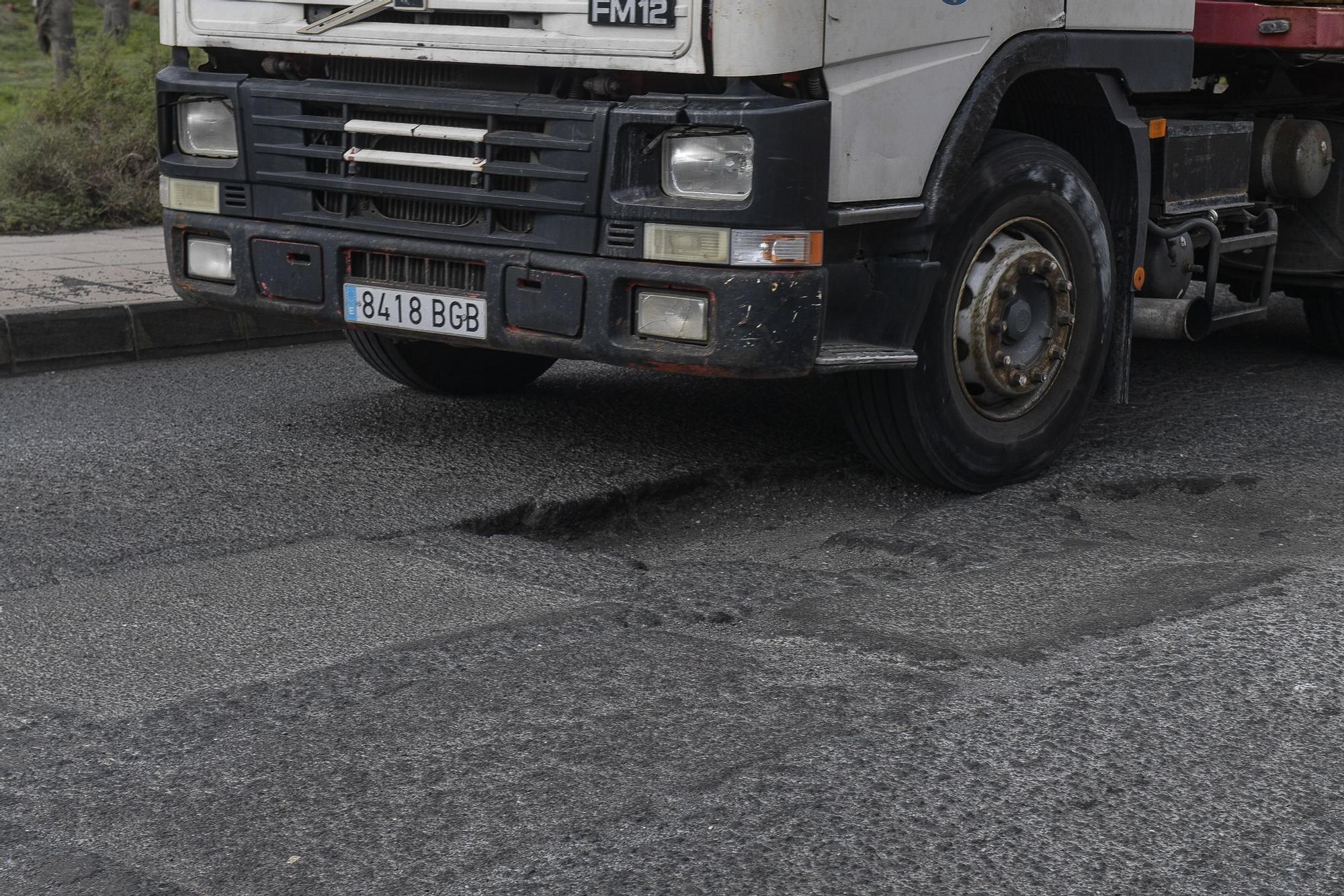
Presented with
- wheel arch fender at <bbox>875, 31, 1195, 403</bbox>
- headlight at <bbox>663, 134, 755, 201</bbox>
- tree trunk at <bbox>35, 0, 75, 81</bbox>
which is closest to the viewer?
headlight at <bbox>663, 134, 755, 201</bbox>

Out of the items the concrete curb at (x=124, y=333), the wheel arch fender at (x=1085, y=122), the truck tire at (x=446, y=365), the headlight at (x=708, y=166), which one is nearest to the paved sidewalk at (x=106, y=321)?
the concrete curb at (x=124, y=333)

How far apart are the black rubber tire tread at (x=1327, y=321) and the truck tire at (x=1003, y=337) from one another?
2.44 meters

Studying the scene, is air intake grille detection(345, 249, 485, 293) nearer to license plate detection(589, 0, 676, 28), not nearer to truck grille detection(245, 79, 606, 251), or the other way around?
truck grille detection(245, 79, 606, 251)

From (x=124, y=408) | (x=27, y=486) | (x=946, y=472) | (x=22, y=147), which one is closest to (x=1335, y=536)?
(x=946, y=472)

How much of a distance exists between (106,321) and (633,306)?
3449 mm

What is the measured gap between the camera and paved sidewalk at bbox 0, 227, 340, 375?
22.3 ft

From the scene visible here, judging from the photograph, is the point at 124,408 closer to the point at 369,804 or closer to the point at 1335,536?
the point at 369,804

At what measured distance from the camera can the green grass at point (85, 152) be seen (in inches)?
395

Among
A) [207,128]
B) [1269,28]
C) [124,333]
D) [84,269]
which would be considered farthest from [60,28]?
[1269,28]

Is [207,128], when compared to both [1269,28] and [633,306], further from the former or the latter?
[1269,28]

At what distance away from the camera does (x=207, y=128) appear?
5152mm

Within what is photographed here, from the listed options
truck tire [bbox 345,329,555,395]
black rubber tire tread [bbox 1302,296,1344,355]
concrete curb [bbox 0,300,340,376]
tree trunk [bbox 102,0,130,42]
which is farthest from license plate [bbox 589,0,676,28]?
tree trunk [bbox 102,0,130,42]

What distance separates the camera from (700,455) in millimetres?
5297

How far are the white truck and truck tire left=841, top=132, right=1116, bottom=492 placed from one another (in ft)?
0.04
